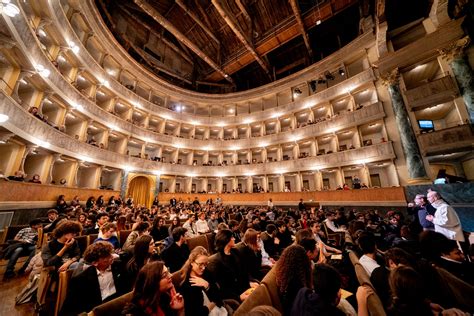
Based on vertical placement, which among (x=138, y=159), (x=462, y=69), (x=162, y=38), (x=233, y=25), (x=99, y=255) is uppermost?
(x=162, y=38)

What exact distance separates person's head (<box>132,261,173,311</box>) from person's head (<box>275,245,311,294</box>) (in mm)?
1115

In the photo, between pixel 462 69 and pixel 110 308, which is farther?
pixel 462 69

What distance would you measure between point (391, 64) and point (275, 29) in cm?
896

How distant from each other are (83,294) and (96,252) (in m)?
0.38

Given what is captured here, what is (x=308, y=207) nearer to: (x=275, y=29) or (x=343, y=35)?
(x=275, y=29)

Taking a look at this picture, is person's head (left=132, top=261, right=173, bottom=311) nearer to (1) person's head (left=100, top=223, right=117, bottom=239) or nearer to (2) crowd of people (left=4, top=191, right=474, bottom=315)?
(2) crowd of people (left=4, top=191, right=474, bottom=315)

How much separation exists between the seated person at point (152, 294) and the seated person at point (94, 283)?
850 mm

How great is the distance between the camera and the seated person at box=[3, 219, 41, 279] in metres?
3.94

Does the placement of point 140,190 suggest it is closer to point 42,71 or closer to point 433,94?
point 42,71

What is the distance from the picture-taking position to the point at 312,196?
13.6 m

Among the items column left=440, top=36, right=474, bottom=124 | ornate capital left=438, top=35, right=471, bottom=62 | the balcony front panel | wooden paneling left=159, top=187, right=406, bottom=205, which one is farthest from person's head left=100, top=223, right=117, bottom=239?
ornate capital left=438, top=35, right=471, bottom=62

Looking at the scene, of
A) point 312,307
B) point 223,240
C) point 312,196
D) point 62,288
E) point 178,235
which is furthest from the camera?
point 312,196

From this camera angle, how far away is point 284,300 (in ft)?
5.77

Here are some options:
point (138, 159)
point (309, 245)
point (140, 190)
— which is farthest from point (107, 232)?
point (140, 190)
